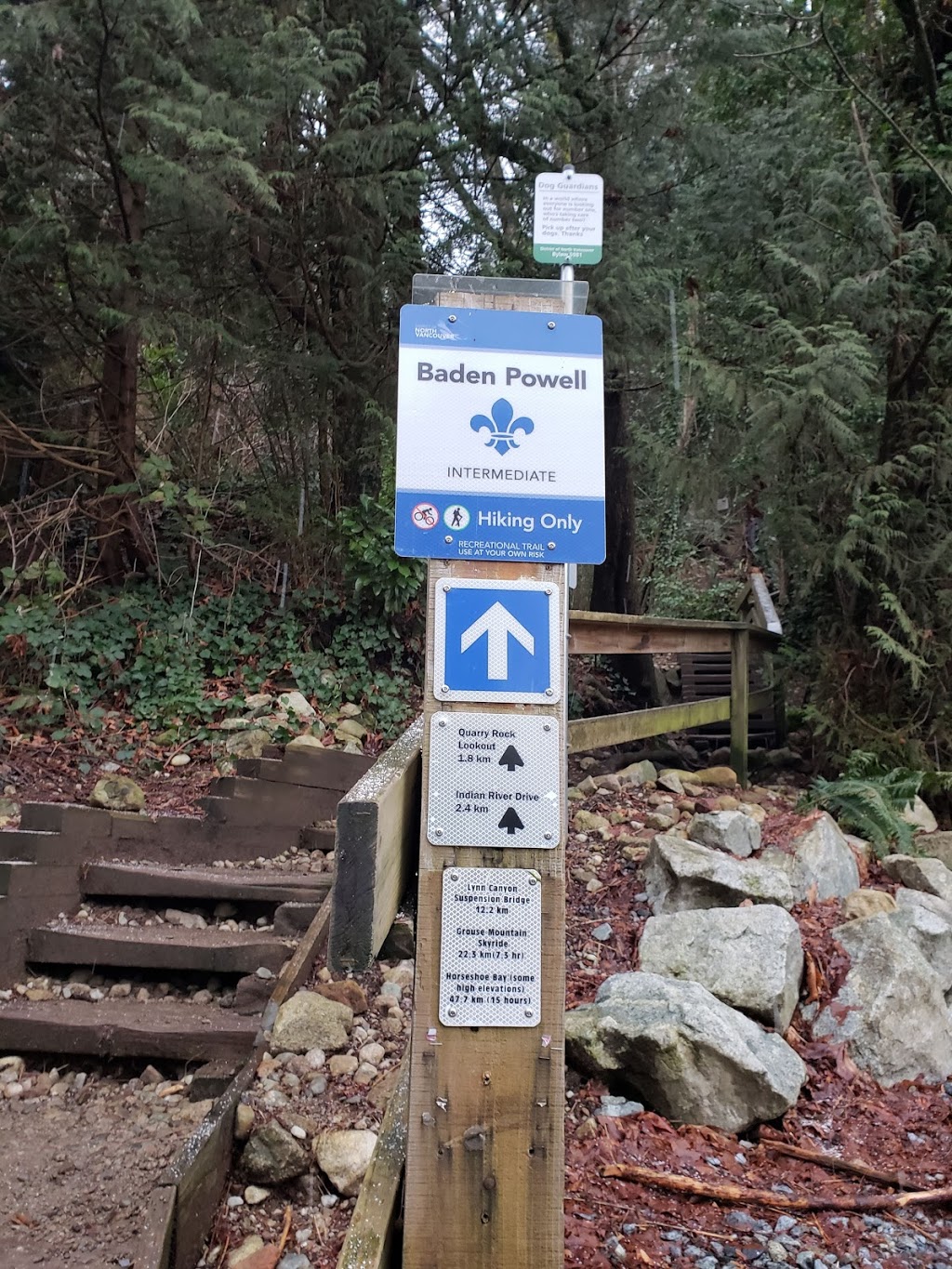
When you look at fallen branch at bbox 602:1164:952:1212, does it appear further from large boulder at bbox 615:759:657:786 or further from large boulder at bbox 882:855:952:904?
large boulder at bbox 615:759:657:786

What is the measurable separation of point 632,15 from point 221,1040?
386 inches

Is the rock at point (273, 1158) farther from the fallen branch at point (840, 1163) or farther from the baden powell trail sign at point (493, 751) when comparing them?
the fallen branch at point (840, 1163)

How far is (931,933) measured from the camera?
4305 mm

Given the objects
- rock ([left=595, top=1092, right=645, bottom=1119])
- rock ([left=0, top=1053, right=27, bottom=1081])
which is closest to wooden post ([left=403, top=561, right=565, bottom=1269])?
rock ([left=595, top=1092, right=645, bottom=1119])

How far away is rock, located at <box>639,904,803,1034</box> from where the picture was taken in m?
3.48

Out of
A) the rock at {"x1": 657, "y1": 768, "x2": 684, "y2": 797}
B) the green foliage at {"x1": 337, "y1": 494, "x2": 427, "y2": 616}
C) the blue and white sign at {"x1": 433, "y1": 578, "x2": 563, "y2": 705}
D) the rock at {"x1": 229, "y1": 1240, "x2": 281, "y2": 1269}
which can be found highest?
the green foliage at {"x1": 337, "y1": 494, "x2": 427, "y2": 616}

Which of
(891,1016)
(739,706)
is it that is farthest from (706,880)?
(739,706)

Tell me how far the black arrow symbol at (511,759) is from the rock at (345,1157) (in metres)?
1.39

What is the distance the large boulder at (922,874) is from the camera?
16.1 feet

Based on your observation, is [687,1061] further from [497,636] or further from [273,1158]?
[497,636]

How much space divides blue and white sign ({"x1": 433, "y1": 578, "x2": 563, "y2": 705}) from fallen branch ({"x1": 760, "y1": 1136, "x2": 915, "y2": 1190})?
2.09 meters

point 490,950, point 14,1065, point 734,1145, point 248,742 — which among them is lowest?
point 14,1065

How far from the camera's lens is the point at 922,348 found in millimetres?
7078

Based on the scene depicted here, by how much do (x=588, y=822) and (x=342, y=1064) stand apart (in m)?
2.72
